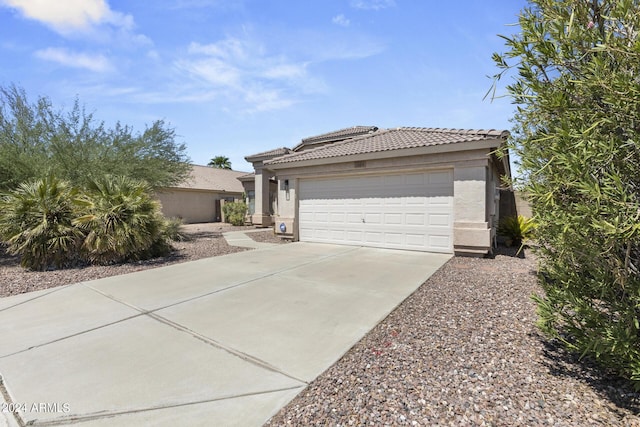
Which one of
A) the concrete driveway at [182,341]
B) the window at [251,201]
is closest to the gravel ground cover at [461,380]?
the concrete driveway at [182,341]

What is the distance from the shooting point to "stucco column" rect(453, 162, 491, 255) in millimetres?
8781

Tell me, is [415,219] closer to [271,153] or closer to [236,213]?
A: [271,153]

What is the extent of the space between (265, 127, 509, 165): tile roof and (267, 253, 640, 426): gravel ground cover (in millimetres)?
6046

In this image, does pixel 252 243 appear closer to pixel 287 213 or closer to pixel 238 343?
pixel 287 213

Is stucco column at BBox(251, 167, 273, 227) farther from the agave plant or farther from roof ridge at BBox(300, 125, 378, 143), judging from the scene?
the agave plant

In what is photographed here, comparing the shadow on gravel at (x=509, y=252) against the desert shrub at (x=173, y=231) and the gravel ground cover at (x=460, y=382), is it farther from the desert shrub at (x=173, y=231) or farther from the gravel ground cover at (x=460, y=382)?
the desert shrub at (x=173, y=231)

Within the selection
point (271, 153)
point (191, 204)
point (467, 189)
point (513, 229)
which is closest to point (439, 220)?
point (467, 189)

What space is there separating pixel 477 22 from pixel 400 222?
239 inches

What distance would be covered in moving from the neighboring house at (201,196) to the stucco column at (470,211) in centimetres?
1979

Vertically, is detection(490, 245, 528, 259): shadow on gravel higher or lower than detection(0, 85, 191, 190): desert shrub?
lower

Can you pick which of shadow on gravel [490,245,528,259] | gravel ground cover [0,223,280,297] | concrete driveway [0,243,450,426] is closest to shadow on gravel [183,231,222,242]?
gravel ground cover [0,223,280,297]

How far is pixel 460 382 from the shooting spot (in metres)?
2.77

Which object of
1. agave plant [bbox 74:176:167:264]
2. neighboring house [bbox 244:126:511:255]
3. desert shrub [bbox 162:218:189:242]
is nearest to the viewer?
agave plant [bbox 74:176:167:264]

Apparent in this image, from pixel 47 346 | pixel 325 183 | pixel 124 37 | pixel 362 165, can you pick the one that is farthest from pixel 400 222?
pixel 124 37
